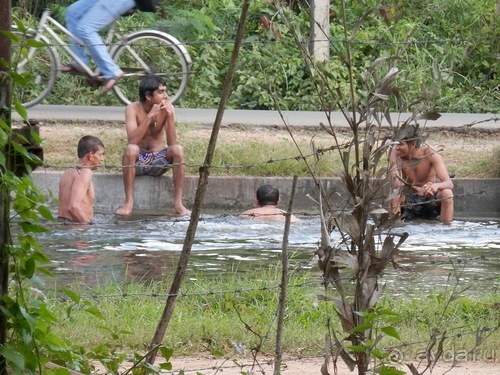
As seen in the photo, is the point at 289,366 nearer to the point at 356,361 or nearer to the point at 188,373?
the point at 188,373

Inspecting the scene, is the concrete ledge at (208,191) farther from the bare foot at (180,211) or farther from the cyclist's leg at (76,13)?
the cyclist's leg at (76,13)

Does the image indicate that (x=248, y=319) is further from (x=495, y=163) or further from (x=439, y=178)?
(x=495, y=163)

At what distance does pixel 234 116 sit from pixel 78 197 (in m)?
5.05

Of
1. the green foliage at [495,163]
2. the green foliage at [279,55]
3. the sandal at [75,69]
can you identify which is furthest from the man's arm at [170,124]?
the green foliage at [279,55]

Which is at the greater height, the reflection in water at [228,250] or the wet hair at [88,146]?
the wet hair at [88,146]

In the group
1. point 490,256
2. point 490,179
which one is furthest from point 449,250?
point 490,179

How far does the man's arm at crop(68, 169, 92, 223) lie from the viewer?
9586mm

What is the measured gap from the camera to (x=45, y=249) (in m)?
8.64

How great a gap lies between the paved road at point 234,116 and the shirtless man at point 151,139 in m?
1.86

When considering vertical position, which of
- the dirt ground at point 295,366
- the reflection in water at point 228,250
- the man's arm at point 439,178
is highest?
the man's arm at point 439,178

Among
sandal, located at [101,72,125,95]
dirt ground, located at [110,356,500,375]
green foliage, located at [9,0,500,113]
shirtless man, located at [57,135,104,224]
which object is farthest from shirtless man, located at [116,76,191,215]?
dirt ground, located at [110,356,500,375]

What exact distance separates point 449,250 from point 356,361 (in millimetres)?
5378

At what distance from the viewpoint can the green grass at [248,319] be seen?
5176mm

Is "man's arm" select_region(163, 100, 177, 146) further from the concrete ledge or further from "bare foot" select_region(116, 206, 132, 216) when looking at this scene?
"bare foot" select_region(116, 206, 132, 216)
